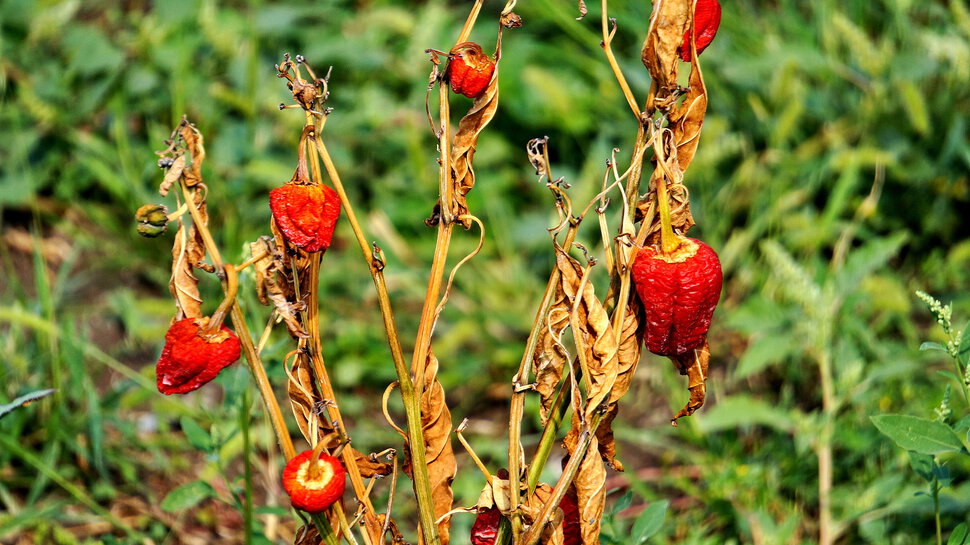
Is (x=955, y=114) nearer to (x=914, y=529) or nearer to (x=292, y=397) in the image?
(x=914, y=529)

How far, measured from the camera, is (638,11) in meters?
2.46

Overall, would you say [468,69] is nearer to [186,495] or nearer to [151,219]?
[151,219]

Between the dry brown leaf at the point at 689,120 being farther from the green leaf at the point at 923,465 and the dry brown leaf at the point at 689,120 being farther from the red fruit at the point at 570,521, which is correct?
the green leaf at the point at 923,465

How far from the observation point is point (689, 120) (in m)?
0.92

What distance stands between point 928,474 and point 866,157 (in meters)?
1.27

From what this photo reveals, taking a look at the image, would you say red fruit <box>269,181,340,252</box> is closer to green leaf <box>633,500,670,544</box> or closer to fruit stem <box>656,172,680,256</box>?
fruit stem <box>656,172,680,256</box>

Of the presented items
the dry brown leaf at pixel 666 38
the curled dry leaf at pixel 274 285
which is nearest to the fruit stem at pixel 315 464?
the curled dry leaf at pixel 274 285

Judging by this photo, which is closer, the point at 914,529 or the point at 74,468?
the point at 914,529

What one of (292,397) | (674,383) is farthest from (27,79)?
(292,397)

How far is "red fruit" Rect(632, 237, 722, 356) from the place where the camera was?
0.90 meters

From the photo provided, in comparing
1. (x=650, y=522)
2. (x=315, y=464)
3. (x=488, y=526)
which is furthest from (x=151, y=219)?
(x=650, y=522)

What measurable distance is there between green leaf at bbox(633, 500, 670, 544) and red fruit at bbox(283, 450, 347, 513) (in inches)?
16.5

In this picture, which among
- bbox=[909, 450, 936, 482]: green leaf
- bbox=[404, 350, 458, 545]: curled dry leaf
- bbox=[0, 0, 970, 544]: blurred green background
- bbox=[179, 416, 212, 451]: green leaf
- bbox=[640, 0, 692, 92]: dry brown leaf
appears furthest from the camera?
bbox=[0, 0, 970, 544]: blurred green background

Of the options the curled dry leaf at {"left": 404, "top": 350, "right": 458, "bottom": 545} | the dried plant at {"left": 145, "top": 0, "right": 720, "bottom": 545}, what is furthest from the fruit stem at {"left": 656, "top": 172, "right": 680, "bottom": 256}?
the curled dry leaf at {"left": 404, "top": 350, "right": 458, "bottom": 545}
